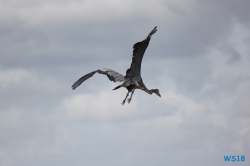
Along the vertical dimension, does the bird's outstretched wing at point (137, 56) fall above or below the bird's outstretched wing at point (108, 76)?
above

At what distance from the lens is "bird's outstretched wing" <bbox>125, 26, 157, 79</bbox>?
55.4 m

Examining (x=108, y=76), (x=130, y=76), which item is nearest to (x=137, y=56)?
(x=130, y=76)

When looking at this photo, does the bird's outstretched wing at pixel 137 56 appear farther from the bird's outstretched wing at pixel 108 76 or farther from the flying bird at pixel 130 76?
the bird's outstretched wing at pixel 108 76

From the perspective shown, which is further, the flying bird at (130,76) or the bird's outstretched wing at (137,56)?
the flying bird at (130,76)

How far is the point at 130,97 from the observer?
188 ft

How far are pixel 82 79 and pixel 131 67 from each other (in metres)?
3.83

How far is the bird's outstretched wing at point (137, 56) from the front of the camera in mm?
55438

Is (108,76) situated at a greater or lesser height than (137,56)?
lesser

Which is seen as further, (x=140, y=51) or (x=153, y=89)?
(x=153, y=89)

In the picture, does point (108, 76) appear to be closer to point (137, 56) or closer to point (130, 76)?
point (130, 76)

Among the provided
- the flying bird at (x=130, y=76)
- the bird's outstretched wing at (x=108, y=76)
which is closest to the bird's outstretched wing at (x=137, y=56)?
the flying bird at (x=130, y=76)

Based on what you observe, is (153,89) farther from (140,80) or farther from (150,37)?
Answer: (150,37)

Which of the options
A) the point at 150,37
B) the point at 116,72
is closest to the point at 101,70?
the point at 116,72

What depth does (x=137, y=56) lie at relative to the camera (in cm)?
5678
